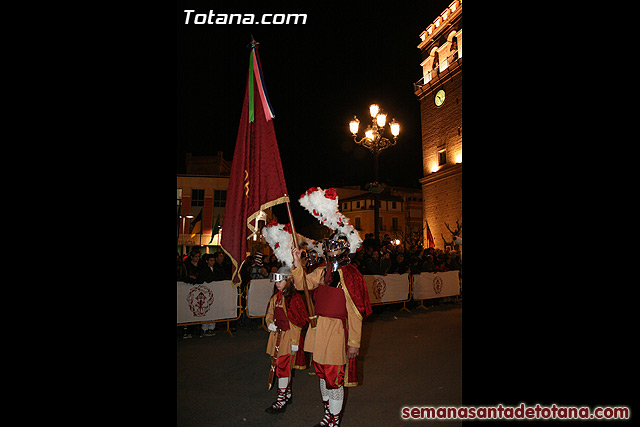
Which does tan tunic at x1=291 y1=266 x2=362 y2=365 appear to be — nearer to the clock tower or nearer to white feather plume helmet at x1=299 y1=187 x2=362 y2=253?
white feather plume helmet at x1=299 y1=187 x2=362 y2=253

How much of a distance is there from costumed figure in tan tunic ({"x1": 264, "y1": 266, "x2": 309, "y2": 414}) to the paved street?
0.20 metres

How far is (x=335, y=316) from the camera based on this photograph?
4.14 m

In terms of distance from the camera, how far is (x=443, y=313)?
11.5 metres

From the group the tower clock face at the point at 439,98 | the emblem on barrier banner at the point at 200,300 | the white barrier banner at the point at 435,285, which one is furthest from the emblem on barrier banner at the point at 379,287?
the tower clock face at the point at 439,98

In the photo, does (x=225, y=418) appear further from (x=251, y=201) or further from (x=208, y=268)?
(x=208, y=268)

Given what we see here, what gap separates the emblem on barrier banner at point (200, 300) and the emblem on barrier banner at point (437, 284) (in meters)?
7.41

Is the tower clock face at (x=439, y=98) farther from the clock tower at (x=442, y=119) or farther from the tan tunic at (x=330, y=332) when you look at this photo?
the tan tunic at (x=330, y=332)

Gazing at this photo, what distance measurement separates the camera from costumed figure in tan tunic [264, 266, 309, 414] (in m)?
4.68

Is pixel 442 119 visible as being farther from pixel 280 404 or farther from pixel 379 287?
pixel 280 404

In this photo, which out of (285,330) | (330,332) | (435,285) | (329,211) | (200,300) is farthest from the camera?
(435,285)

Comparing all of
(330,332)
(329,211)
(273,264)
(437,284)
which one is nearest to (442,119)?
(437,284)

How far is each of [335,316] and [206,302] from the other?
5314 millimetres

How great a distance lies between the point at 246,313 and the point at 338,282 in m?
5.71

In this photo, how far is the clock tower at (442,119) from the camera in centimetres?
2933
